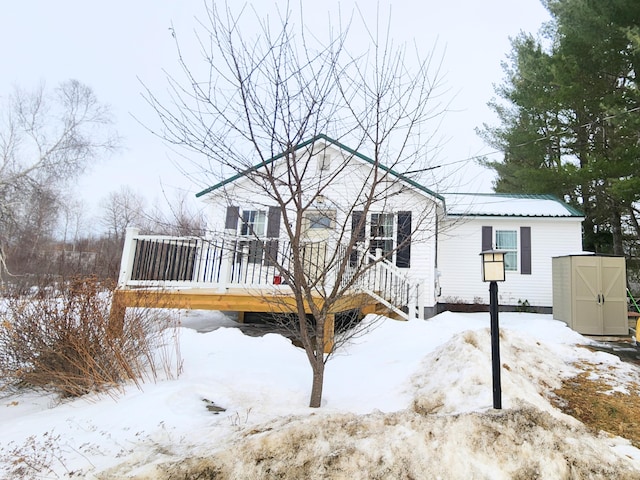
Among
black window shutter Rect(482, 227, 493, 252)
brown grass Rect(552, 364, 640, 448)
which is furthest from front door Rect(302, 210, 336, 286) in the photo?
black window shutter Rect(482, 227, 493, 252)

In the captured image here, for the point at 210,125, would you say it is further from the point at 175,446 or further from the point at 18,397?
the point at 18,397

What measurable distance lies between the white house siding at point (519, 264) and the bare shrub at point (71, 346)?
375 inches

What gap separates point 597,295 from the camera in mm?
8148

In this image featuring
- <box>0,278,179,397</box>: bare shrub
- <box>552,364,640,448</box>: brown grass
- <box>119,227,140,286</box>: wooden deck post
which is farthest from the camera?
<box>119,227,140,286</box>: wooden deck post

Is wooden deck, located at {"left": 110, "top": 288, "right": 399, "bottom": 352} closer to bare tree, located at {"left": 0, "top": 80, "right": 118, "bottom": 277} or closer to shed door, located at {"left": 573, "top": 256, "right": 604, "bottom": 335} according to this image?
shed door, located at {"left": 573, "top": 256, "right": 604, "bottom": 335}

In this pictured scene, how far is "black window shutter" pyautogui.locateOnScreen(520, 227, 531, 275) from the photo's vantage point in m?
11.6

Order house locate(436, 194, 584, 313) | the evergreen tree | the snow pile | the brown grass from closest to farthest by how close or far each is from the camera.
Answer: the snow pile → the brown grass → house locate(436, 194, 584, 313) → the evergreen tree

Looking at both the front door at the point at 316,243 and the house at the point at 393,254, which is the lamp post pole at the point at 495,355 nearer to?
the front door at the point at 316,243

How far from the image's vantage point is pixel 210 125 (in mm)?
3266

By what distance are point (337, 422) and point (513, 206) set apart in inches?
495

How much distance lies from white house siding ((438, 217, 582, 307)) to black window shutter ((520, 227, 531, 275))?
10 cm

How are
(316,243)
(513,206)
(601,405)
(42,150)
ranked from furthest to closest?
1. (42,150)
2. (513,206)
3. (316,243)
4. (601,405)

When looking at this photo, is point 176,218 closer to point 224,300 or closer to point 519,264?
point 224,300

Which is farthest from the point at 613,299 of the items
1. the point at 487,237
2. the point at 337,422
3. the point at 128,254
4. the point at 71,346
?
the point at 128,254
